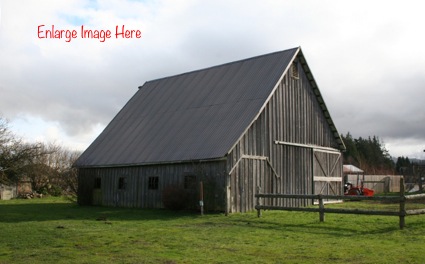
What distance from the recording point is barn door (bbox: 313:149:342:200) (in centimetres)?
3172

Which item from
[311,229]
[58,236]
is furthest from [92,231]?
[311,229]

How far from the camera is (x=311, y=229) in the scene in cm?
1816

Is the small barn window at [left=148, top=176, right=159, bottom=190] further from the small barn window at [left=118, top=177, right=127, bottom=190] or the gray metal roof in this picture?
the small barn window at [left=118, top=177, right=127, bottom=190]

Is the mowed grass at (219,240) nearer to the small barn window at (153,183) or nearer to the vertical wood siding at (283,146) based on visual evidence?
the vertical wood siding at (283,146)

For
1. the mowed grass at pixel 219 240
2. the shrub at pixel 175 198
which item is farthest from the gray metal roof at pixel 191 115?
the mowed grass at pixel 219 240

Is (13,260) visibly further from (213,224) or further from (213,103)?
(213,103)

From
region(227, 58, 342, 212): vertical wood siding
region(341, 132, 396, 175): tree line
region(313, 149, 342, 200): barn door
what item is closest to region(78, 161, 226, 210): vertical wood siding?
region(227, 58, 342, 212): vertical wood siding

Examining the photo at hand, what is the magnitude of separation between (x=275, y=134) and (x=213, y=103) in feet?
14.0

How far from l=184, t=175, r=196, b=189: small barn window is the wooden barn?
0.05m

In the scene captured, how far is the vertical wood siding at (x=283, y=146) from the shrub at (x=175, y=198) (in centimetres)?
276

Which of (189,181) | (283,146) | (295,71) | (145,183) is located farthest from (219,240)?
(295,71)

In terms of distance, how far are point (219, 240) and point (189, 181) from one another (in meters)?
10.9

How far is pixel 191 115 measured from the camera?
30.5 metres

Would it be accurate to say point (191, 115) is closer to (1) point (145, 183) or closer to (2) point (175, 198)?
(1) point (145, 183)
